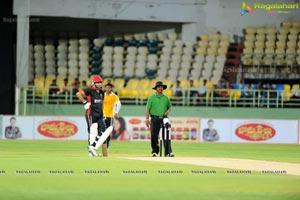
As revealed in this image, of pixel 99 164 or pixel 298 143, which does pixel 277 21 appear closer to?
pixel 298 143

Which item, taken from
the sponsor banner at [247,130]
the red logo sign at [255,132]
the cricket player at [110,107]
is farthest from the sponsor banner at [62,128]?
the cricket player at [110,107]

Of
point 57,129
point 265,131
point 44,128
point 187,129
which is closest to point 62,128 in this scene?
point 57,129

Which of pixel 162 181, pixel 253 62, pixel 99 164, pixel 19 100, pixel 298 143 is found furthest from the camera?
pixel 253 62

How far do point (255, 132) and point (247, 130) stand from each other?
39cm

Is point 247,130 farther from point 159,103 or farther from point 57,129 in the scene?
point 159,103

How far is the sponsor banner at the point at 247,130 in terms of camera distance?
3809cm

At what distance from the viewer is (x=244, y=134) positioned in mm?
38375

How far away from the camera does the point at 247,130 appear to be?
38.4 metres

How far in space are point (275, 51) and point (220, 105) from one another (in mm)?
4853

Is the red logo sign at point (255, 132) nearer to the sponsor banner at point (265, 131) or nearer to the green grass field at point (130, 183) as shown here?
the sponsor banner at point (265, 131)

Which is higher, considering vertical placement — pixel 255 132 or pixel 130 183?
pixel 130 183

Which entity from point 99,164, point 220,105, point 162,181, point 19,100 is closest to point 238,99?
point 220,105

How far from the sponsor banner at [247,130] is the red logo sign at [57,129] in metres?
5.89

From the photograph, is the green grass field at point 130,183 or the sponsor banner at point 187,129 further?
the sponsor banner at point 187,129
